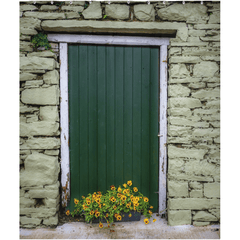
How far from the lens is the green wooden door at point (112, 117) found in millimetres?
2400

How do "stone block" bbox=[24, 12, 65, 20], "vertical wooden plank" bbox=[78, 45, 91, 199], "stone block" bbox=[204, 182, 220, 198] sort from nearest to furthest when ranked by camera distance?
"stone block" bbox=[24, 12, 65, 20]
"stone block" bbox=[204, 182, 220, 198]
"vertical wooden plank" bbox=[78, 45, 91, 199]

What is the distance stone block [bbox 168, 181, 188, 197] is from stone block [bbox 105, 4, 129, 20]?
225 cm

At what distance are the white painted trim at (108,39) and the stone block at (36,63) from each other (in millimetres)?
343

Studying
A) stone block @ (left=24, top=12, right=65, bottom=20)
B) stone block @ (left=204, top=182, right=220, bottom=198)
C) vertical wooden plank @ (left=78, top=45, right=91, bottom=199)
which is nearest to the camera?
stone block @ (left=24, top=12, right=65, bottom=20)

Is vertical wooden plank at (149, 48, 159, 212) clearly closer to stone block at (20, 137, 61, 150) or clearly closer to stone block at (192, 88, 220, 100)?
stone block at (192, 88, 220, 100)

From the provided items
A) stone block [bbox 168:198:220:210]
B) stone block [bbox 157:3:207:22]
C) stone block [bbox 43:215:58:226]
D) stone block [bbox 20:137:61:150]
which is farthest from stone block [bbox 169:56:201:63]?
stone block [bbox 43:215:58:226]

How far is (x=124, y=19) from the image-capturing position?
7.25 ft

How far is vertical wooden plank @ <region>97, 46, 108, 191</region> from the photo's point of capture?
240 centimetres

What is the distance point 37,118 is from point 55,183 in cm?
88

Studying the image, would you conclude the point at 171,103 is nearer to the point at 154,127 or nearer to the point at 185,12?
the point at 154,127

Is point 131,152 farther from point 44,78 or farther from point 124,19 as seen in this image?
point 124,19

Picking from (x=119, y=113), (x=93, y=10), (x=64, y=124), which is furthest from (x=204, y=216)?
(x=93, y=10)

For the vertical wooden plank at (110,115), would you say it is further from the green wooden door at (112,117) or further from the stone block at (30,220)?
the stone block at (30,220)

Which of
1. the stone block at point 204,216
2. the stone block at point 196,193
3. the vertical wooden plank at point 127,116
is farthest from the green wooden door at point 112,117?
the stone block at point 204,216
